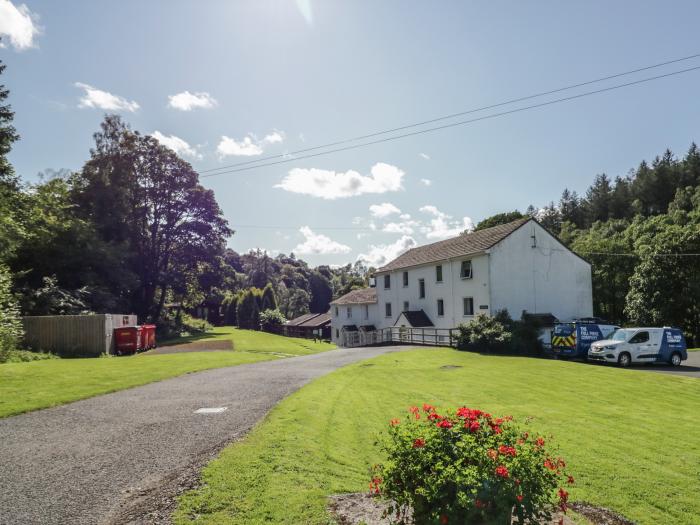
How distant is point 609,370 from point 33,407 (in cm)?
2181

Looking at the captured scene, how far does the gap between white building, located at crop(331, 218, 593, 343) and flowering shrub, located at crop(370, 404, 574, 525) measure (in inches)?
1194

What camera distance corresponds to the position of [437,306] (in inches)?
1540

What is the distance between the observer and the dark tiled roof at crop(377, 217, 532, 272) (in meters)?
35.2

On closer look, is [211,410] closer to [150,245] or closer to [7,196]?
[7,196]

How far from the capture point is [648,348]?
76.0 ft

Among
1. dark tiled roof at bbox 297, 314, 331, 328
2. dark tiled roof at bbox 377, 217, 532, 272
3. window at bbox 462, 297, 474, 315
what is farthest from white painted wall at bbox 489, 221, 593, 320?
dark tiled roof at bbox 297, 314, 331, 328

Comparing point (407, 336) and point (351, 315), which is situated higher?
point (351, 315)

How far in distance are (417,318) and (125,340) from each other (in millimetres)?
24341

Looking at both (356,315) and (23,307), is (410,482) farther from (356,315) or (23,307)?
(356,315)

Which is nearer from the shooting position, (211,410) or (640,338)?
(211,410)

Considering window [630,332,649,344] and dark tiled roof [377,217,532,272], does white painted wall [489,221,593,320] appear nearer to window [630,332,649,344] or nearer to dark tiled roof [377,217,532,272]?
dark tiled roof [377,217,532,272]

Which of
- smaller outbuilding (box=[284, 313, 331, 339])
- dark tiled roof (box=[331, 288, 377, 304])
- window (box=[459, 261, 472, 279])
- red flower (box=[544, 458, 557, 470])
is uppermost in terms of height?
window (box=[459, 261, 472, 279])

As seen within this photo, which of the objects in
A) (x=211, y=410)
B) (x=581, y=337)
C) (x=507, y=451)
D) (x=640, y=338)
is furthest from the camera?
(x=581, y=337)

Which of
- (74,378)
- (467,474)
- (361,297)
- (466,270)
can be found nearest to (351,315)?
(361,297)
